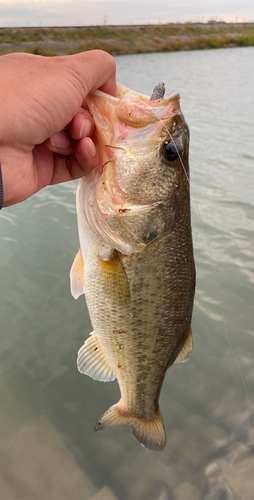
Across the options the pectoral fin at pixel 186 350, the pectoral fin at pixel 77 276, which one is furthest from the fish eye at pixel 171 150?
the pectoral fin at pixel 186 350

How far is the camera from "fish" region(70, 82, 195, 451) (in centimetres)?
171

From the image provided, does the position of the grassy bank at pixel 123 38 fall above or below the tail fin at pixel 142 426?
above

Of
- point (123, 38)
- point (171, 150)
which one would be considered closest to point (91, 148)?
point (171, 150)

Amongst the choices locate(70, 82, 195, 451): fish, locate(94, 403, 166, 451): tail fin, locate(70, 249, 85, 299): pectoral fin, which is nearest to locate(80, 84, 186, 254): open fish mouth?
locate(70, 82, 195, 451): fish

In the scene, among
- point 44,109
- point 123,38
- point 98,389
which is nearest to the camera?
point 44,109

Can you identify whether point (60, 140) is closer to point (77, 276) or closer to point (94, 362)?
point (77, 276)

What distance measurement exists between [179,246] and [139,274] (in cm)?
26

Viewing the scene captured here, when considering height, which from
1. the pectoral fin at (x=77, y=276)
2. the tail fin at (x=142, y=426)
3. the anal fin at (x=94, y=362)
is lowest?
the tail fin at (x=142, y=426)

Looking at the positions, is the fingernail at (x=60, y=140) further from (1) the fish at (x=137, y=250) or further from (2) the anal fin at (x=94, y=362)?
(2) the anal fin at (x=94, y=362)

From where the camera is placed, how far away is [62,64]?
61.7 inches

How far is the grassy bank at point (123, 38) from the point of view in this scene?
25.8m

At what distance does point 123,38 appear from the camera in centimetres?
3309

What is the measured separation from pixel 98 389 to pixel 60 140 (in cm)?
205

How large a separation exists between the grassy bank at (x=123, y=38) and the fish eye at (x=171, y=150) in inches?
867
